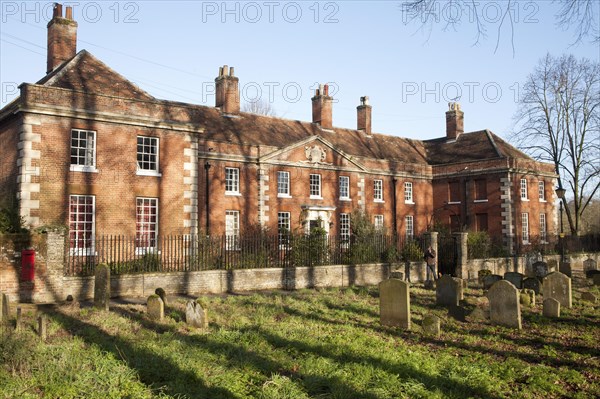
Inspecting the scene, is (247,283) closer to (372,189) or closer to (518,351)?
(518,351)

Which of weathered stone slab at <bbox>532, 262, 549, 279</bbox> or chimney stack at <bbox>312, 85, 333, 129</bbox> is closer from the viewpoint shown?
weathered stone slab at <bbox>532, 262, 549, 279</bbox>

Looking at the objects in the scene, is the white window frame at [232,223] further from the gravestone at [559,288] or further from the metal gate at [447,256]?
the gravestone at [559,288]

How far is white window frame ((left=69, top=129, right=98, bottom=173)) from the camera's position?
19.7m

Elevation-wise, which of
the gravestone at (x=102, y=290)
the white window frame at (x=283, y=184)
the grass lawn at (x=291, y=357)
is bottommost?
the grass lawn at (x=291, y=357)

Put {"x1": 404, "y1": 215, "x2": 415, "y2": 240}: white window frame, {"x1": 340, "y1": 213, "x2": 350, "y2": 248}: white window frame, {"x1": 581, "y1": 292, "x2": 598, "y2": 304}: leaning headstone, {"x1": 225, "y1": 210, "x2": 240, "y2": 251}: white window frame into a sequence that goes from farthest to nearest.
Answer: {"x1": 404, "y1": 215, "x2": 415, "y2": 240}: white window frame, {"x1": 340, "y1": 213, "x2": 350, "y2": 248}: white window frame, {"x1": 225, "y1": 210, "x2": 240, "y2": 251}: white window frame, {"x1": 581, "y1": 292, "x2": 598, "y2": 304}: leaning headstone

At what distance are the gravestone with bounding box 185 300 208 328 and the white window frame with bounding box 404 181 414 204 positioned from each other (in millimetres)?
28612

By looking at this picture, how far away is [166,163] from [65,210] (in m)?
4.61

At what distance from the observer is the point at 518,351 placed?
9953mm

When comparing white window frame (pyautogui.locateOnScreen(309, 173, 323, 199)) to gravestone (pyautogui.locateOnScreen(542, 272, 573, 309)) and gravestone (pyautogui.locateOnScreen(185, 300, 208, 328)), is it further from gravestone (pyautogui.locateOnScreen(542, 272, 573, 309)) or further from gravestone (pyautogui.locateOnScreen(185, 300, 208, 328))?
gravestone (pyautogui.locateOnScreen(185, 300, 208, 328))

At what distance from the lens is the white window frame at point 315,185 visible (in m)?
31.9

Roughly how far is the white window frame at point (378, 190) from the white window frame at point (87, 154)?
68.7ft

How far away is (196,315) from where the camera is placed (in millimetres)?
11469

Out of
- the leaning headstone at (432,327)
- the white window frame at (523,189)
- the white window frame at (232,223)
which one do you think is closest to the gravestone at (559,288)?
the leaning headstone at (432,327)

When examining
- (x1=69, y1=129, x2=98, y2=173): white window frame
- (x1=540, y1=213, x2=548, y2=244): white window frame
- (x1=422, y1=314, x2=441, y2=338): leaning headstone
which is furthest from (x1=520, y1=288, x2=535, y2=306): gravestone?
(x1=540, y1=213, x2=548, y2=244): white window frame
